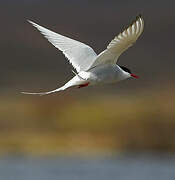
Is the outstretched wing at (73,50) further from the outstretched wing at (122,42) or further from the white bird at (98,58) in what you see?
the outstretched wing at (122,42)

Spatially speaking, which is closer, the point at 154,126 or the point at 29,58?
the point at 154,126

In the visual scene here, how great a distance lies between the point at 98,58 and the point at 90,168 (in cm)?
769

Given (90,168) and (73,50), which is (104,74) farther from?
(90,168)

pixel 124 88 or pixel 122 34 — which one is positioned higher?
pixel 122 34

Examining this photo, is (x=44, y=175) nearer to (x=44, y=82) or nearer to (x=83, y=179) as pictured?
(x=83, y=179)

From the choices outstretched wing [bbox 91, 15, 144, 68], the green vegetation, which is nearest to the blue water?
the green vegetation

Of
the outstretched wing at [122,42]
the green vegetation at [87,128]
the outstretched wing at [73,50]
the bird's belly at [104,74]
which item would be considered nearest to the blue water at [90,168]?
the green vegetation at [87,128]

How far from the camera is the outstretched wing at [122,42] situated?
916 cm

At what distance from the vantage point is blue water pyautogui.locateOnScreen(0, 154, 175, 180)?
16312 millimetres

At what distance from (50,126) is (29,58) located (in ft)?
38.7

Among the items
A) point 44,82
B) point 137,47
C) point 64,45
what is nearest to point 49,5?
point 137,47

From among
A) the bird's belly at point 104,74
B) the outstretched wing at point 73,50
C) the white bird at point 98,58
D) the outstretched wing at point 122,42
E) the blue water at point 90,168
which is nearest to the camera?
the outstretched wing at point 122,42

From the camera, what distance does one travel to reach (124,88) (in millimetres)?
23375

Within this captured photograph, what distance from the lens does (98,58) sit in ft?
31.6
